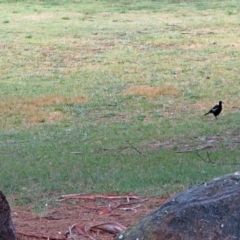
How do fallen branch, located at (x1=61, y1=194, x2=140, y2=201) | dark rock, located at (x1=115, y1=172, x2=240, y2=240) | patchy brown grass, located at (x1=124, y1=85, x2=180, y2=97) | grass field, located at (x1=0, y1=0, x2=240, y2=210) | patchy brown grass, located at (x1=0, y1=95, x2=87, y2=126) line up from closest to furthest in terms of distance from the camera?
dark rock, located at (x1=115, y1=172, x2=240, y2=240) → fallen branch, located at (x1=61, y1=194, x2=140, y2=201) → grass field, located at (x1=0, y1=0, x2=240, y2=210) → patchy brown grass, located at (x1=0, y1=95, x2=87, y2=126) → patchy brown grass, located at (x1=124, y1=85, x2=180, y2=97)

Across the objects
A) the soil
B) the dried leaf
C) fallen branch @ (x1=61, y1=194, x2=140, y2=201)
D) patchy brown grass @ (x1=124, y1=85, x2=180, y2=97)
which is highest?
the dried leaf

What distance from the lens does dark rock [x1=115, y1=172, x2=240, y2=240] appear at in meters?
3.91

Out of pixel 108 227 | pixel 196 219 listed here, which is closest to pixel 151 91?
pixel 108 227

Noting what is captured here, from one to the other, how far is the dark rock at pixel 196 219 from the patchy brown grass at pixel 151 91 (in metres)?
11.0

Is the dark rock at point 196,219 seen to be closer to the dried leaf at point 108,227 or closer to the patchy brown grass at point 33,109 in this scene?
the dried leaf at point 108,227

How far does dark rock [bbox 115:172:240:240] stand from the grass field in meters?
2.92

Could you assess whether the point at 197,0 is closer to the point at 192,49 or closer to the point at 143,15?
the point at 143,15

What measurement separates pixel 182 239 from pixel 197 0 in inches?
999

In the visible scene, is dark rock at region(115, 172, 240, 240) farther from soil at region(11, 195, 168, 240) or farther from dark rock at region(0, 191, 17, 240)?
soil at region(11, 195, 168, 240)

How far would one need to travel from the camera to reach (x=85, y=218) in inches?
245

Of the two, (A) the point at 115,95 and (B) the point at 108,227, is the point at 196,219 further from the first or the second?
(A) the point at 115,95

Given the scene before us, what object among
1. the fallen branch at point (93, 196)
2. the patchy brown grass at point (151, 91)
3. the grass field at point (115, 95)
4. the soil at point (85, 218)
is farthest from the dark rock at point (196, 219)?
the patchy brown grass at point (151, 91)

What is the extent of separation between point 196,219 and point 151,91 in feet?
37.8

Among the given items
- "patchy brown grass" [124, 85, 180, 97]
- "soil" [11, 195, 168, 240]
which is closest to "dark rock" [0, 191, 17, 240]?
"soil" [11, 195, 168, 240]
